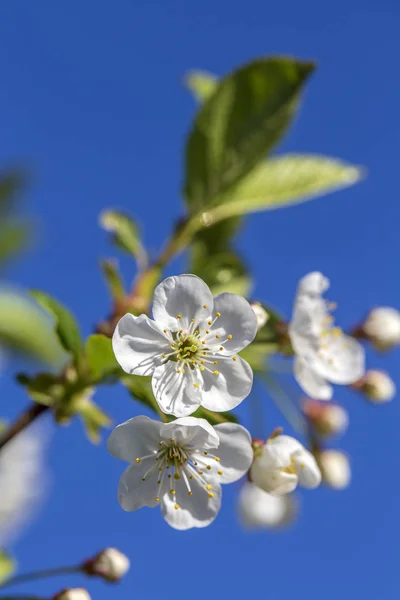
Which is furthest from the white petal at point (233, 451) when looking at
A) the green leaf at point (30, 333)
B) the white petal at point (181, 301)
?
the green leaf at point (30, 333)

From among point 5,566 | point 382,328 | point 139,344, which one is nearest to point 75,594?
point 5,566

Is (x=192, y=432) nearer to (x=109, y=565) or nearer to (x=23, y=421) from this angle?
(x=23, y=421)

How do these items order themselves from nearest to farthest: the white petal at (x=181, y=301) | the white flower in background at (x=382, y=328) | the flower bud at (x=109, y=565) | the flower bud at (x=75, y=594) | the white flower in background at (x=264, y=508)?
1. the white petal at (x=181, y=301)
2. the flower bud at (x=75, y=594)
3. the flower bud at (x=109, y=565)
4. the white flower in background at (x=382, y=328)
5. the white flower in background at (x=264, y=508)

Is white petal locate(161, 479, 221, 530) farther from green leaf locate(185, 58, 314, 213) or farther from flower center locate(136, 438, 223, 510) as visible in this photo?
green leaf locate(185, 58, 314, 213)

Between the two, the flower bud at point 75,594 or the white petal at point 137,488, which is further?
the flower bud at point 75,594

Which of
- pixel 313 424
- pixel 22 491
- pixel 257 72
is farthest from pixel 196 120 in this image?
pixel 22 491

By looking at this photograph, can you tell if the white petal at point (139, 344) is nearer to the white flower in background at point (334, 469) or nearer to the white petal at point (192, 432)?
the white petal at point (192, 432)

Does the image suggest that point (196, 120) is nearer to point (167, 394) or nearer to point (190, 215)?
point (190, 215)
